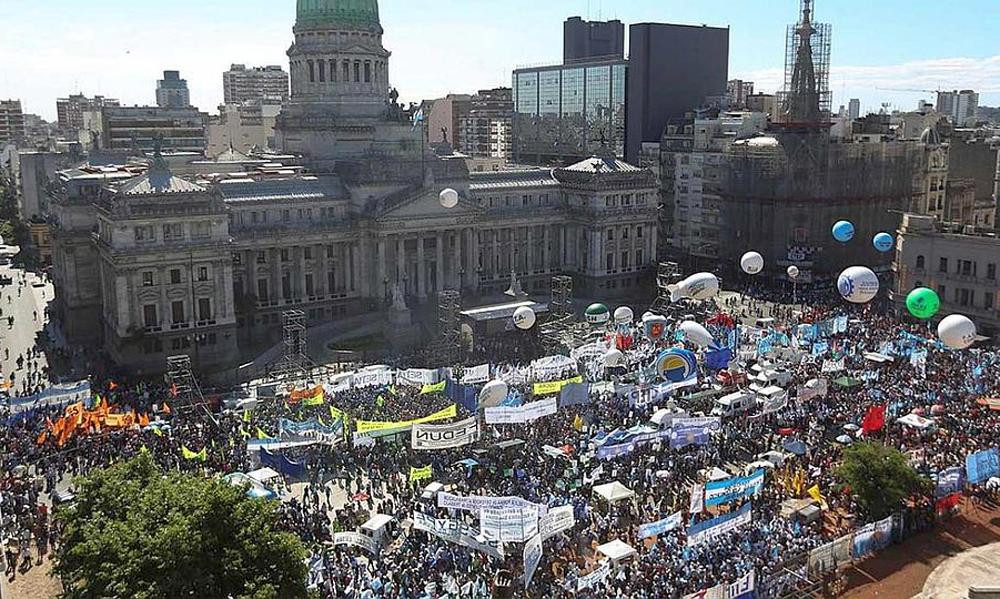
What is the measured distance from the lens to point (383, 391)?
62469 millimetres

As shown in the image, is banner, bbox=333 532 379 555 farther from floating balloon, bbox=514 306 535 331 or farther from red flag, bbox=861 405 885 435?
floating balloon, bbox=514 306 535 331

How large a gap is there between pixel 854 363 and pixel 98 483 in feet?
168

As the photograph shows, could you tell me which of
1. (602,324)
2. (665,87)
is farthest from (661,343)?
(665,87)

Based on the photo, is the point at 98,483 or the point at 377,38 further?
the point at 377,38

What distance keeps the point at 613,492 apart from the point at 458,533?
8.97m

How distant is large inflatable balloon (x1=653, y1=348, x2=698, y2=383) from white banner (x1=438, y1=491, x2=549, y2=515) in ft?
73.8

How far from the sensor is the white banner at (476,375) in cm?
6134

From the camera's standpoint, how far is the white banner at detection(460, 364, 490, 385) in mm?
61344

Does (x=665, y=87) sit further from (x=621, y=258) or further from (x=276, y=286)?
(x=276, y=286)

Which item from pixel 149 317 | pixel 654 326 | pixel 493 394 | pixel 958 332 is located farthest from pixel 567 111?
pixel 493 394

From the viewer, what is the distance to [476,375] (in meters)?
62.2

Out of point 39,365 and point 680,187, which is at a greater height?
point 680,187

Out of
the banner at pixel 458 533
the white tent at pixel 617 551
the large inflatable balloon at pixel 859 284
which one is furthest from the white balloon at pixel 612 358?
the banner at pixel 458 533

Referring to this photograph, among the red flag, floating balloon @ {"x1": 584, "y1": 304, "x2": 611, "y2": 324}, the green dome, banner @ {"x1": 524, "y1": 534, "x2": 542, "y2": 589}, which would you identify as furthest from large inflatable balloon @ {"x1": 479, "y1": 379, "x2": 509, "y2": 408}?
the green dome
